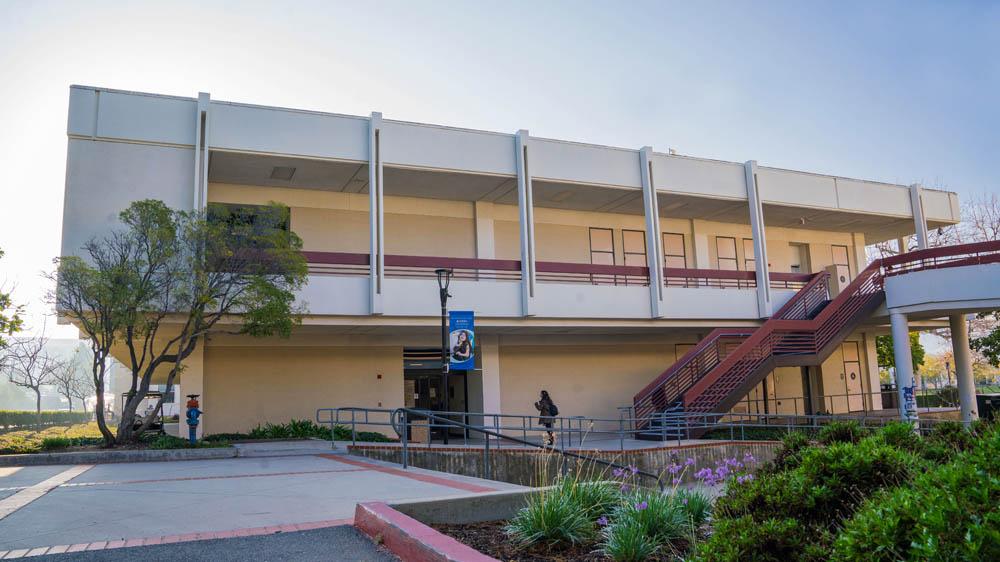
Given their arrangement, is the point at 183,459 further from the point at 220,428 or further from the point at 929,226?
the point at 929,226

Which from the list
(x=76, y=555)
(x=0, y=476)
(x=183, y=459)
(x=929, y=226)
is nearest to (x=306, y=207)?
(x=183, y=459)

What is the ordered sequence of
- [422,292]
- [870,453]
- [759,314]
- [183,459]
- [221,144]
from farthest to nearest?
[759,314] → [422,292] → [221,144] → [183,459] → [870,453]

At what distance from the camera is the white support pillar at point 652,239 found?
2394 centimetres

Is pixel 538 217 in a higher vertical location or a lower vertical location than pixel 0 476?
higher

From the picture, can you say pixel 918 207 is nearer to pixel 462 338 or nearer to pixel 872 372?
pixel 872 372

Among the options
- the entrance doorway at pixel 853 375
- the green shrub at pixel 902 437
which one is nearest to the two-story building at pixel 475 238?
the entrance doorway at pixel 853 375

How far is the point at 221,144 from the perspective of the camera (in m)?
19.8

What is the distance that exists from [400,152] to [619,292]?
26.6 feet

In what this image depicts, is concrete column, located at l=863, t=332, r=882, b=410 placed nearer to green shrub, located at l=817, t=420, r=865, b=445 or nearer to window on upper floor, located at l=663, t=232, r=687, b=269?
window on upper floor, located at l=663, t=232, r=687, b=269

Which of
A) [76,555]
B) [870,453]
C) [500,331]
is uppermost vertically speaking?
[500,331]

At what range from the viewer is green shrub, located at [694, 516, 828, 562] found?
467cm

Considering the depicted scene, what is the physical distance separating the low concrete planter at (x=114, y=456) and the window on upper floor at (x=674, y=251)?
57.5 ft

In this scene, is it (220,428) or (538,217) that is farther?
(538,217)

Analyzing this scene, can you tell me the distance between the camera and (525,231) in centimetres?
2222
